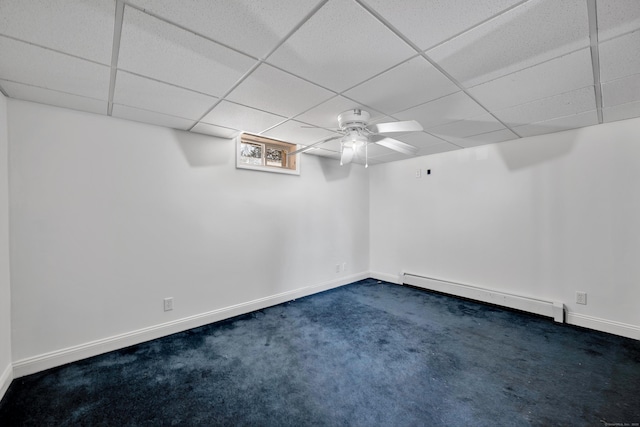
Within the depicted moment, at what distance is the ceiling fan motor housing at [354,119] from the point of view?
233 cm

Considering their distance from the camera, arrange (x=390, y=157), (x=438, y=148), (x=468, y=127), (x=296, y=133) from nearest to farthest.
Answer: (x=468, y=127) → (x=296, y=133) → (x=438, y=148) → (x=390, y=157)

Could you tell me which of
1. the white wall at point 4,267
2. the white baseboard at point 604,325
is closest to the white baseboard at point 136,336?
the white wall at point 4,267

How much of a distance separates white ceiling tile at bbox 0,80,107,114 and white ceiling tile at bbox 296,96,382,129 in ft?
5.78

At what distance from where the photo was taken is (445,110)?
7.93ft

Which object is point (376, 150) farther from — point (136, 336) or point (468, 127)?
point (136, 336)

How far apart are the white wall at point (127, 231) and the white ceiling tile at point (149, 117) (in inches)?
4.0

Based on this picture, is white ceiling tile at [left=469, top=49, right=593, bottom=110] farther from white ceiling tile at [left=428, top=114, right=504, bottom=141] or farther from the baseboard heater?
the baseboard heater

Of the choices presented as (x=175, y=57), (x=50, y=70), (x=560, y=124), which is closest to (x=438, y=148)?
(x=560, y=124)

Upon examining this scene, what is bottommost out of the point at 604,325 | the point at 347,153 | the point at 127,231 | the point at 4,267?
the point at 604,325

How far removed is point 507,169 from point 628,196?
114 centimetres

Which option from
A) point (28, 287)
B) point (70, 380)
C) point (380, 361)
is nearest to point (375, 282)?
point (380, 361)

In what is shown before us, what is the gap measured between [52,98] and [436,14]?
2860 millimetres

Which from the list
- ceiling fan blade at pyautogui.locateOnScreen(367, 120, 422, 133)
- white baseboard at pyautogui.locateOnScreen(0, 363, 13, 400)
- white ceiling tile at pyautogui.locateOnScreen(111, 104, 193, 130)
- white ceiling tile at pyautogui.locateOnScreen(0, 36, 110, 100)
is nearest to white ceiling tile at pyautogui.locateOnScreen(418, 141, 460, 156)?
ceiling fan blade at pyautogui.locateOnScreen(367, 120, 422, 133)

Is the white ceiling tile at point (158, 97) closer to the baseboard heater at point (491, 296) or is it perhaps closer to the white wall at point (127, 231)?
the white wall at point (127, 231)
